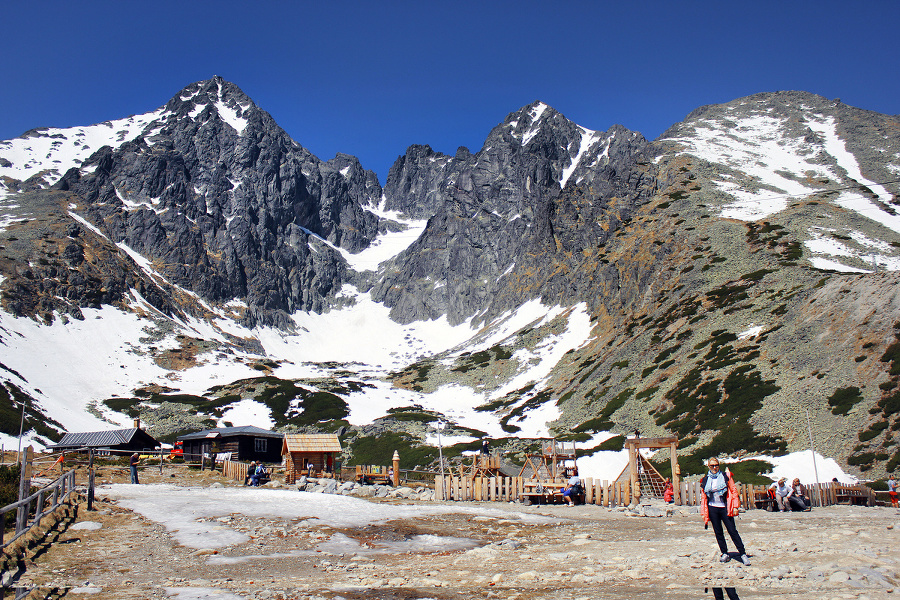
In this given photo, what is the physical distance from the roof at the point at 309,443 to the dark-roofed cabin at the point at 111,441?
78.8 feet

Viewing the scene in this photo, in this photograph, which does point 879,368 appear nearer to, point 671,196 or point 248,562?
point 248,562

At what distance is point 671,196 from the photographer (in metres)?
125

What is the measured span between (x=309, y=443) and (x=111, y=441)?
2746 centimetres

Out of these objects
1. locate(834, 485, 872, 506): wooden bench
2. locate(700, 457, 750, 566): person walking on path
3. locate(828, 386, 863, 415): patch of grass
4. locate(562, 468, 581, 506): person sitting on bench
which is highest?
locate(828, 386, 863, 415): patch of grass

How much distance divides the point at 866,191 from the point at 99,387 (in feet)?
542

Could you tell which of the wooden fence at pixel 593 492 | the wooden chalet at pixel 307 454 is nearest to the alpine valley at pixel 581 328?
the wooden fence at pixel 593 492

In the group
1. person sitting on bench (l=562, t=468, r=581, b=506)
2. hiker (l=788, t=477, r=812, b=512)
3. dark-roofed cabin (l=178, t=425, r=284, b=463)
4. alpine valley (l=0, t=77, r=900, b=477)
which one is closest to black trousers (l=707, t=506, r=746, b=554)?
person sitting on bench (l=562, t=468, r=581, b=506)

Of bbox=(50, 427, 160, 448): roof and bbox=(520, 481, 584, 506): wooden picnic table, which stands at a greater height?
bbox=(50, 427, 160, 448): roof

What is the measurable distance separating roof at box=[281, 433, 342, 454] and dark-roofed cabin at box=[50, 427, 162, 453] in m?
24.0

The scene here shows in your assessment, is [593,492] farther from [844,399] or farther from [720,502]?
[844,399]

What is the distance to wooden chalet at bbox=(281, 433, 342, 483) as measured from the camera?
39219mm

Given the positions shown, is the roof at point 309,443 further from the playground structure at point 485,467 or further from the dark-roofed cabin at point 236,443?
the dark-roofed cabin at point 236,443

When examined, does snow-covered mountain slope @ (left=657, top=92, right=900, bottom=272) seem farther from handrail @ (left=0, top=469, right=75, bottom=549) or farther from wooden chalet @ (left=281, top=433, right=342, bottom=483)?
handrail @ (left=0, top=469, right=75, bottom=549)

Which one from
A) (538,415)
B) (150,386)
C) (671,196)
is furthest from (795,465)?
(150,386)
